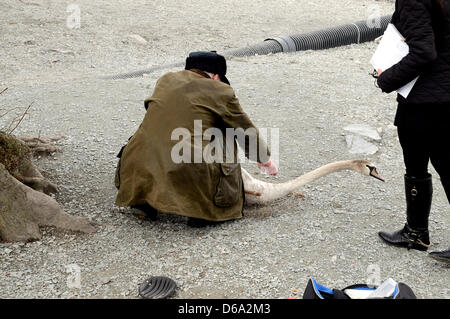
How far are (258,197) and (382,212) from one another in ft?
3.40

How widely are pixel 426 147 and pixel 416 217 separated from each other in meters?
0.56

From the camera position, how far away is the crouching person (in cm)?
403

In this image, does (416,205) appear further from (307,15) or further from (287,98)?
(307,15)

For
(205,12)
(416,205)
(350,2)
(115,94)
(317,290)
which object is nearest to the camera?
(317,290)

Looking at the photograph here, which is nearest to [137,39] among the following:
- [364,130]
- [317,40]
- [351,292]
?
[317,40]

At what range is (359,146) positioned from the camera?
237 inches

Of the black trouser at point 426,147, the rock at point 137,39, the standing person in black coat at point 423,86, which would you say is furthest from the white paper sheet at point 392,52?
the rock at point 137,39

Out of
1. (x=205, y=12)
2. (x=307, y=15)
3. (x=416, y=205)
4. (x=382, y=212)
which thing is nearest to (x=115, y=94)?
(x=382, y=212)

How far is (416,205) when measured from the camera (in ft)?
12.5

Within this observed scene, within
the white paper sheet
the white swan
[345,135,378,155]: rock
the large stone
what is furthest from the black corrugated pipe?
the white paper sheet

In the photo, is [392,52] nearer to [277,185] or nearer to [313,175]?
[313,175]

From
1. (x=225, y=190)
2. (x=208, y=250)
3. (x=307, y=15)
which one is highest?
(x=307, y=15)

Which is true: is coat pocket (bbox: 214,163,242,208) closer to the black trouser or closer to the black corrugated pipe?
the black trouser

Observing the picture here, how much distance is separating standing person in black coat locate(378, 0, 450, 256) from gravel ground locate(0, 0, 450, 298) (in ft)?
2.20
